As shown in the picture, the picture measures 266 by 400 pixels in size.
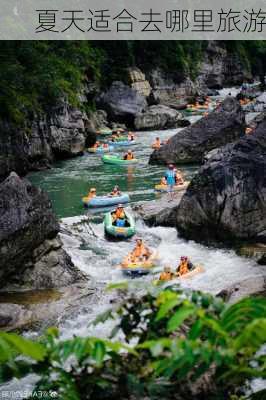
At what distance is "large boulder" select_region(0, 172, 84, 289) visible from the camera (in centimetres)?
1233

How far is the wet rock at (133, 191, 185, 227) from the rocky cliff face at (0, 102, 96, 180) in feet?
22.5

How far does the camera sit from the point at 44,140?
27.2 m

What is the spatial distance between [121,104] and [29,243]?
2654 cm

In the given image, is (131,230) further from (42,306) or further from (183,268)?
(42,306)

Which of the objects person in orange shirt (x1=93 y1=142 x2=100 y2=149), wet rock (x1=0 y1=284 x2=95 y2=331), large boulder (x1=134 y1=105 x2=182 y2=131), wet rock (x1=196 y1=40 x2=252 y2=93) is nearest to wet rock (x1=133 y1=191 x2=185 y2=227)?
wet rock (x1=0 y1=284 x2=95 y2=331)

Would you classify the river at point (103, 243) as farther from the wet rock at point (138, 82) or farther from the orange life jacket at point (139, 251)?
the wet rock at point (138, 82)

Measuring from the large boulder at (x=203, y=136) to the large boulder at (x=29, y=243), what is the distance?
13873 mm

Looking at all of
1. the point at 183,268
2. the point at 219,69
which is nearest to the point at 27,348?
the point at 183,268

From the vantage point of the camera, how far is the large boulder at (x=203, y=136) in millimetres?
26734

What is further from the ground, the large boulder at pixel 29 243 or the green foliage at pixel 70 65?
the green foliage at pixel 70 65

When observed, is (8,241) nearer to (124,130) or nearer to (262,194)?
(262,194)

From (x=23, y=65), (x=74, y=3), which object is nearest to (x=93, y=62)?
(x=74, y=3)

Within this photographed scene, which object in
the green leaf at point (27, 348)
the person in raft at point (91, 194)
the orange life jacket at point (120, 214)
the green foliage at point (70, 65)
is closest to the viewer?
the green leaf at point (27, 348)

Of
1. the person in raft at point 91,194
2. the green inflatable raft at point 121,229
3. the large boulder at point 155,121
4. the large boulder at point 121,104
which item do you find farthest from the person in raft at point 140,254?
the large boulder at point 121,104
